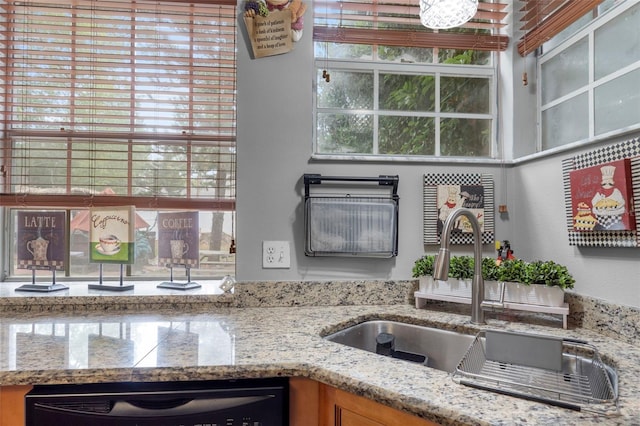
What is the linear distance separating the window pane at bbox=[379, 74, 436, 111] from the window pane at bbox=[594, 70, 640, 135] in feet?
2.13

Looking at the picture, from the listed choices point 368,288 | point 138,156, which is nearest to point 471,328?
point 368,288

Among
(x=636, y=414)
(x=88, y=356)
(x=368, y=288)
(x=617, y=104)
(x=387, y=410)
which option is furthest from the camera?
(x=368, y=288)

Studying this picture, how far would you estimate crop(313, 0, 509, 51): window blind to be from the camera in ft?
5.24

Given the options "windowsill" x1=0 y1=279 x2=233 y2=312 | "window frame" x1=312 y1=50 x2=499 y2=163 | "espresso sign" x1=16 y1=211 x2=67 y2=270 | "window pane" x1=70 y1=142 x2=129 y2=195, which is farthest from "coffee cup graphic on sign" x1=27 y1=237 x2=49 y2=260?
"window frame" x1=312 y1=50 x2=499 y2=163

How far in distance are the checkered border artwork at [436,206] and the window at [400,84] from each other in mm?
154

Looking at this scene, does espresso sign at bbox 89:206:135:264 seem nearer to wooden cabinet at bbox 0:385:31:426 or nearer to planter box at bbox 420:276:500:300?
wooden cabinet at bbox 0:385:31:426

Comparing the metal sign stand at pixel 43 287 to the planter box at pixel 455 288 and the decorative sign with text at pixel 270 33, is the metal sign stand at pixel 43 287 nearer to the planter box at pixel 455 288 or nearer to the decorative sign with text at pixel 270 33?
the decorative sign with text at pixel 270 33

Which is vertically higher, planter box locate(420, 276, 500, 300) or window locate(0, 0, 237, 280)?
window locate(0, 0, 237, 280)

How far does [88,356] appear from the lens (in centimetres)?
93

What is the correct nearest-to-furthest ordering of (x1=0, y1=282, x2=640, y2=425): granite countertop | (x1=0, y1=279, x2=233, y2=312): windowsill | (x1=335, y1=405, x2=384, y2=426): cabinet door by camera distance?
(x1=0, y1=282, x2=640, y2=425): granite countertop, (x1=335, y1=405, x2=384, y2=426): cabinet door, (x1=0, y1=279, x2=233, y2=312): windowsill

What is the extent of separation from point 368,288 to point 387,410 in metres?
0.75

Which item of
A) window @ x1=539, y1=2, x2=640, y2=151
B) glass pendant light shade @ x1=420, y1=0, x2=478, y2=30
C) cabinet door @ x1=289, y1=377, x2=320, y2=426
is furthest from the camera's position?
glass pendant light shade @ x1=420, y1=0, x2=478, y2=30

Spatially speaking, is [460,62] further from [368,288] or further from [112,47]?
[112,47]

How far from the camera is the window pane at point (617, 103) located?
113cm
